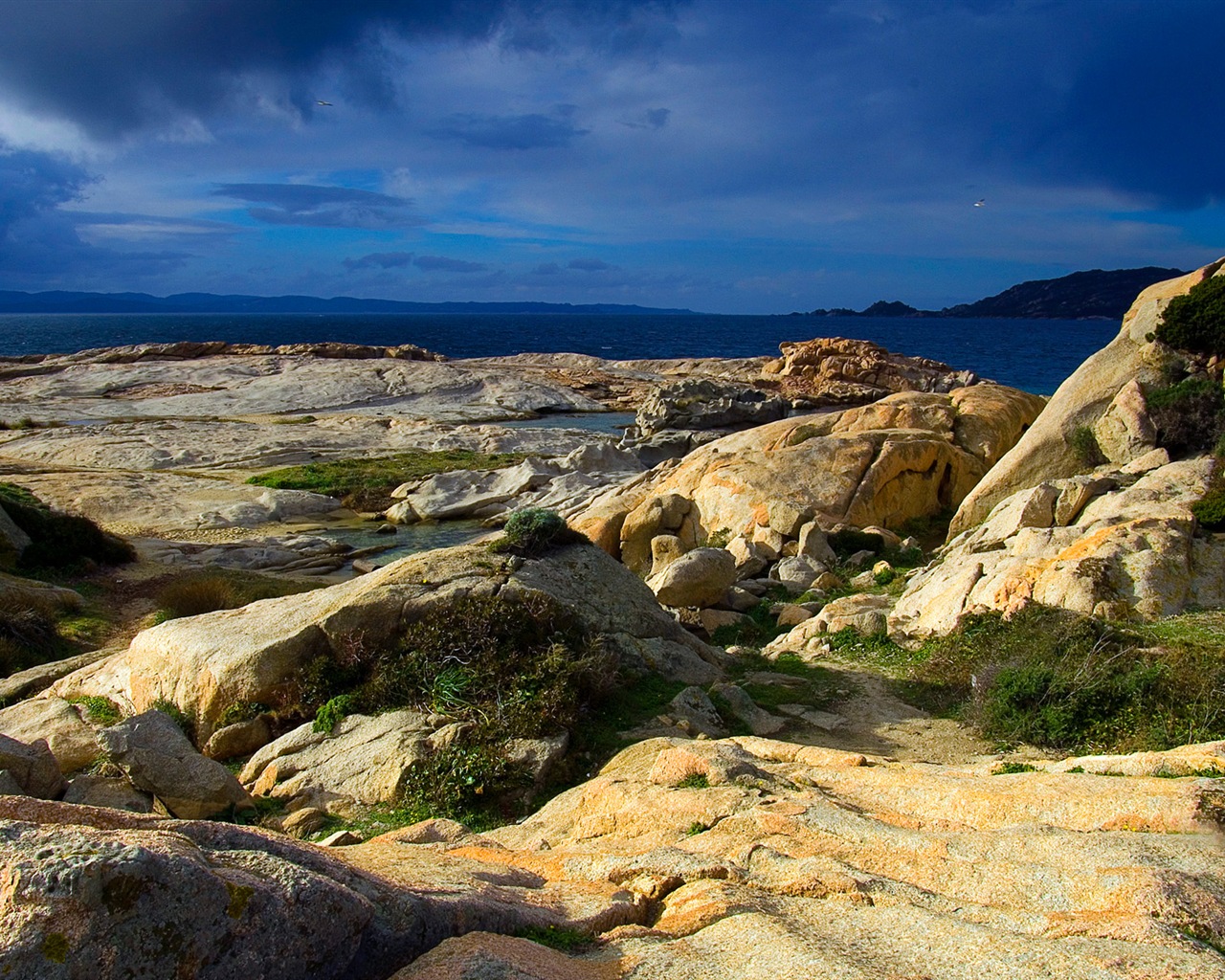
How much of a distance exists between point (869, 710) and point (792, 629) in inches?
154

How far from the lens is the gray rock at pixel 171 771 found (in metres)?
8.02

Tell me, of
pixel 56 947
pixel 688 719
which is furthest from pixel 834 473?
pixel 56 947

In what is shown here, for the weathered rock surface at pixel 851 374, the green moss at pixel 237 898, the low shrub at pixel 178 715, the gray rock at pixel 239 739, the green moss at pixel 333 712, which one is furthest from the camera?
the weathered rock surface at pixel 851 374

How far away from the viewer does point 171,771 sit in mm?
8117

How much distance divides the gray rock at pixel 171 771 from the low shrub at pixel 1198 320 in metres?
20.9

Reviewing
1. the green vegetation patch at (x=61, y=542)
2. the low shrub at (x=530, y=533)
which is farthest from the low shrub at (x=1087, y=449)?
the green vegetation patch at (x=61, y=542)

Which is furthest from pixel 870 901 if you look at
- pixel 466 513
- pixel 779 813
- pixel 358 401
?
pixel 358 401

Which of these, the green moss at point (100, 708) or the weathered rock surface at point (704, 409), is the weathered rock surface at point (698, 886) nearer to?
the green moss at point (100, 708)

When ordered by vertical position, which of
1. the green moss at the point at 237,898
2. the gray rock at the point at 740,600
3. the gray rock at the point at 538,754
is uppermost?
the green moss at the point at 237,898

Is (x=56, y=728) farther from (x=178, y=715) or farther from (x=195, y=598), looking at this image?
(x=195, y=598)

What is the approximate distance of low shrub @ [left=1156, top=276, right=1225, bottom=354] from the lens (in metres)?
19.7

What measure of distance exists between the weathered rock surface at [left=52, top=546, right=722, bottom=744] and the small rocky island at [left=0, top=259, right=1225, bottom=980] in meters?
0.05

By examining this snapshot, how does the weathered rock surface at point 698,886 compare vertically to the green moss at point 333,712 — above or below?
above

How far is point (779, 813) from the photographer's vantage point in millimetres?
6137
